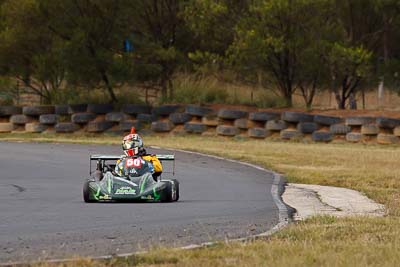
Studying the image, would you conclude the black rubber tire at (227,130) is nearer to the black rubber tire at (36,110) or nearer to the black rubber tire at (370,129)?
the black rubber tire at (370,129)

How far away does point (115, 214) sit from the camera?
12.2 meters

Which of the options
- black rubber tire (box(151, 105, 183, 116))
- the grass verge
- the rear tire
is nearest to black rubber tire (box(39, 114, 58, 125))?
black rubber tire (box(151, 105, 183, 116))

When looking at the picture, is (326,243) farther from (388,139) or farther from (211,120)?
(211,120)

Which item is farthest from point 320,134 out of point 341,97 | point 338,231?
point 338,231

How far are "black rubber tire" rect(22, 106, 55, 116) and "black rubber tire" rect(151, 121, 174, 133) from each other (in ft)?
12.8

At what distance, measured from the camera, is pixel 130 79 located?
34531mm

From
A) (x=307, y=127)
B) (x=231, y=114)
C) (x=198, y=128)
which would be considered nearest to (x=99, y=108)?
(x=198, y=128)

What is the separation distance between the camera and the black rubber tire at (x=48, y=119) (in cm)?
3350

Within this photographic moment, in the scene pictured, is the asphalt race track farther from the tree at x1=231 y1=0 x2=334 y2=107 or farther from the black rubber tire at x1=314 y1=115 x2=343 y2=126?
the tree at x1=231 y1=0 x2=334 y2=107

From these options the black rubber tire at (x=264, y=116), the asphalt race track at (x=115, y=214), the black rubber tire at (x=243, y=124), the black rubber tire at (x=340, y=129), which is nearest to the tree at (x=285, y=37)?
the black rubber tire at (x=264, y=116)

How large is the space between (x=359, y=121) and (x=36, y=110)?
11490 millimetres

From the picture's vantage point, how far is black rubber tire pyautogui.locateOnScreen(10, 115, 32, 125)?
33844mm

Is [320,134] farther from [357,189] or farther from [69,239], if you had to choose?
[69,239]

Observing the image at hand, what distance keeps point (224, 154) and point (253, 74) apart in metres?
10.6
